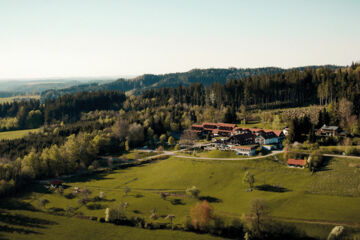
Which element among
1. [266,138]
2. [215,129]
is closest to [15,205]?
[266,138]

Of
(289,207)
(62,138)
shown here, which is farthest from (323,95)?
(62,138)

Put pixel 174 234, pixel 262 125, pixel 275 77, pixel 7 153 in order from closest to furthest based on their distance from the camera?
1. pixel 174 234
2. pixel 7 153
3. pixel 262 125
4. pixel 275 77

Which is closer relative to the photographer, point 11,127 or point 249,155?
point 249,155

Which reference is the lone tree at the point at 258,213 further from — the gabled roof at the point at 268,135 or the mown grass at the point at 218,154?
the gabled roof at the point at 268,135

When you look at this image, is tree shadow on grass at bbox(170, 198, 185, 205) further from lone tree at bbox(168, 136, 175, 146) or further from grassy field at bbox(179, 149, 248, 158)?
lone tree at bbox(168, 136, 175, 146)

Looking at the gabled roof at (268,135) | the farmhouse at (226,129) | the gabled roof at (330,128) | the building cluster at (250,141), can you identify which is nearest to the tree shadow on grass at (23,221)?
the building cluster at (250,141)

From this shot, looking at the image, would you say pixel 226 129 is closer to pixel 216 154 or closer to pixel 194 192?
pixel 216 154

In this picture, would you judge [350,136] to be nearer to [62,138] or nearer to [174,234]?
[174,234]
